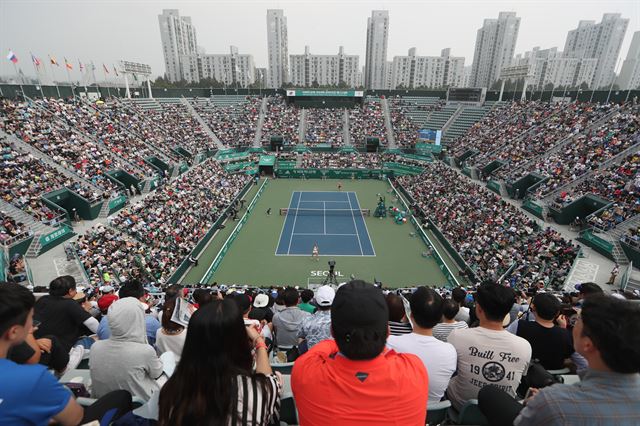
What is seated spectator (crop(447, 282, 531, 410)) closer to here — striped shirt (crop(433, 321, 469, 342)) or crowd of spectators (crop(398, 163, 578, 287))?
striped shirt (crop(433, 321, 469, 342))

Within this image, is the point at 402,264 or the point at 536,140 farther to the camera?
the point at 536,140

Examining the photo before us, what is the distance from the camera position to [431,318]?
10.9ft

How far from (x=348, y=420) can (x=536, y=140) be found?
127 feet

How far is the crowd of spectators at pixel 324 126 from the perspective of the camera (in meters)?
51.2

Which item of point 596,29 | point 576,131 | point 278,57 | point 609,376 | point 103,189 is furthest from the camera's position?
point 278,57

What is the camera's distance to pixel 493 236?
22.1 metres

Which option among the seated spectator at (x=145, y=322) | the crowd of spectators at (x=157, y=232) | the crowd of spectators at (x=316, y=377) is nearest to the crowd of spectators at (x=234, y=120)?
the crowd of spectators at (x=157, y=232)

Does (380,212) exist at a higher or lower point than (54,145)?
lower

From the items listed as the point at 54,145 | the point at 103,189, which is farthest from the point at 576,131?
the point at 54,145

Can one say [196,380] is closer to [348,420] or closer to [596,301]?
[348,420]

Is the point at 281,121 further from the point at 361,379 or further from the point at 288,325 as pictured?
the point at 361,379

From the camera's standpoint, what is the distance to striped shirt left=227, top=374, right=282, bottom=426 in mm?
2025

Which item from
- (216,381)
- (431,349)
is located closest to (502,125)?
(431,349)

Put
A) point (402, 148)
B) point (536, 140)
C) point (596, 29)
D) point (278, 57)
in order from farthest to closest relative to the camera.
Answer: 1. point (278, 57)
2. point (596, 29)
3. point (402, 148)
4. point (536, 140)
